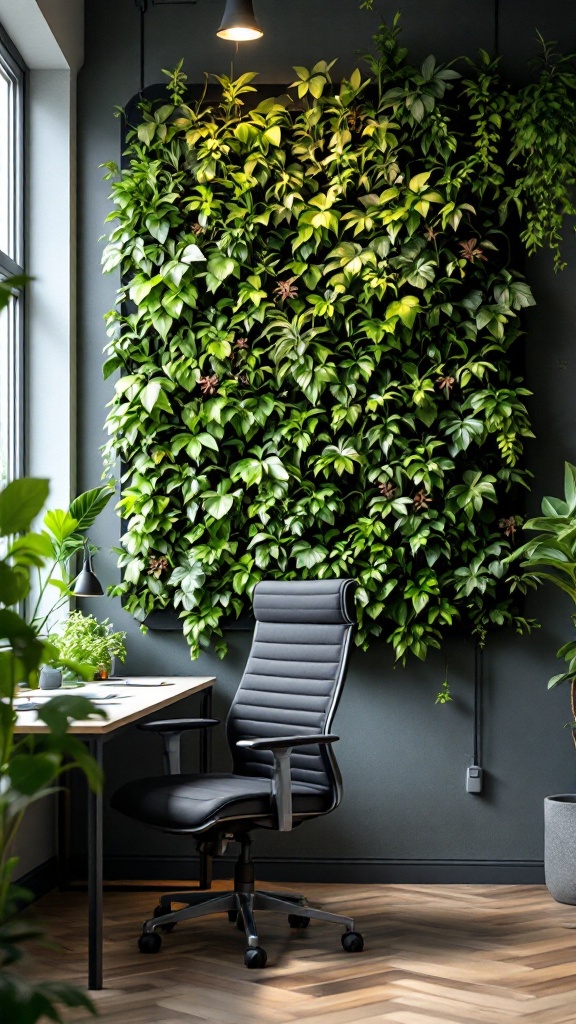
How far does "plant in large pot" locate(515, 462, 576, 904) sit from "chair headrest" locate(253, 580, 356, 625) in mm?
761

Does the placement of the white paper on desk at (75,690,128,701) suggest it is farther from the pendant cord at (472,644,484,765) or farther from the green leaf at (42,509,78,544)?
the pendant cord at (472,644,484,765)

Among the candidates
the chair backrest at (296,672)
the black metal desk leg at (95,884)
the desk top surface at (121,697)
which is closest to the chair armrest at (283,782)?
the chair backrest at (296,672)

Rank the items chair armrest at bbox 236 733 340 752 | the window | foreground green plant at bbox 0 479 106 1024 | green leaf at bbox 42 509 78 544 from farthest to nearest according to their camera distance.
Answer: the window, green leaf at bbox 42 509 78 544, chair armrest at bbox 236 733 340 752, foreground green plant at bbox 0 479 106 1024

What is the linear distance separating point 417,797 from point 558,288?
209 cm

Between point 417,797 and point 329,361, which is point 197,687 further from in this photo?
point 329,361

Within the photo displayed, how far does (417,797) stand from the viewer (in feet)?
13.9

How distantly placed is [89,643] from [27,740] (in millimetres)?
2871

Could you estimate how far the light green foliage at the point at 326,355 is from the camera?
4.19 m

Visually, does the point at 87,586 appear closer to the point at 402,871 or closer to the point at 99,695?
the point at 99,695

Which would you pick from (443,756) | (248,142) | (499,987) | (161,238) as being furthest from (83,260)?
(499,987)

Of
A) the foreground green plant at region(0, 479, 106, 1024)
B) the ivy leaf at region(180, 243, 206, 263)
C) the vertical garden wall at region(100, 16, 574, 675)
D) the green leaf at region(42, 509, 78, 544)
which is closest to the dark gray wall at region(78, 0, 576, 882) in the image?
the vertical garden wall at region(100, 16, 574, 675)

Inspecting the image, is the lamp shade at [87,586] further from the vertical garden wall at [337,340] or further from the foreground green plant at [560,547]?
the foreground green plant at [560,547]

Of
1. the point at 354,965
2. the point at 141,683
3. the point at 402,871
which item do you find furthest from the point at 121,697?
the point at 402,871

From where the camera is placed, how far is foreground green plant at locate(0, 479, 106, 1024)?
94 centimetres
